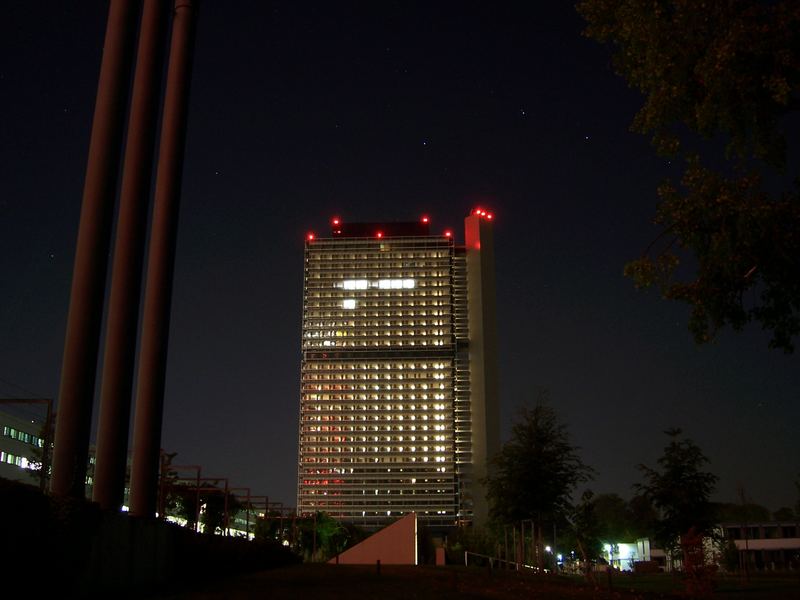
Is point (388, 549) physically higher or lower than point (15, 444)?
lower

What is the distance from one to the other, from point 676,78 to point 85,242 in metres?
11.6

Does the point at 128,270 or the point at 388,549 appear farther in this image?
the point at 388,549

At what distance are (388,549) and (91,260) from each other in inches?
1593

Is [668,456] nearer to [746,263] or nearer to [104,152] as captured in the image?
[746,263]

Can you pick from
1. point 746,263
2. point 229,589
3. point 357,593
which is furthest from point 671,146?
point 229,589

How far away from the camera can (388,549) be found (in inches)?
2195

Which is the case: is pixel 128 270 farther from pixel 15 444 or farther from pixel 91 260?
pixel 15 444

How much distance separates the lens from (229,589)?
16359 millimetres

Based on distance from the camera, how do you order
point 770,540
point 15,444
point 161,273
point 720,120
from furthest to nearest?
point 770,540 → point 15,444 → point 161,273 → point 720,120

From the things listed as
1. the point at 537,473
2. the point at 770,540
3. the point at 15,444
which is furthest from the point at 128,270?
the point at 770,540

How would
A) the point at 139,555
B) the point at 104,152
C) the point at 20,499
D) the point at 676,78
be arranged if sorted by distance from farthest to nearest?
the point at 104,152 < the point at 139,555 < the point at 676,78 < the point at 20,499

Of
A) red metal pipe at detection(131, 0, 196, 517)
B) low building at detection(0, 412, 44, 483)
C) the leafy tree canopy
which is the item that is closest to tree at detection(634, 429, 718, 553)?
the leafy tree canopy

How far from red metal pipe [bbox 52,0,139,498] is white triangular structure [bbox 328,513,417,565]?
3883 cm

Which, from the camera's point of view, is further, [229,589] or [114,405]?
[114,405]
